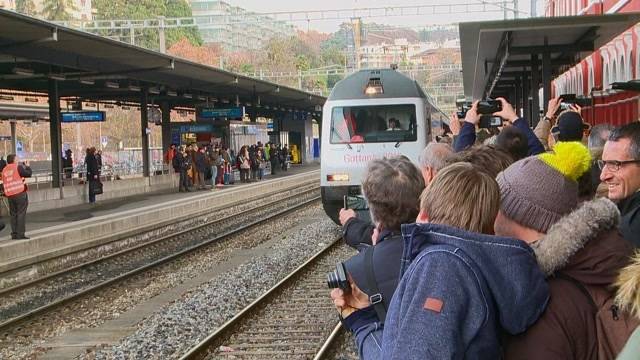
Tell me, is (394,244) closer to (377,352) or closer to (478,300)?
(377,352)

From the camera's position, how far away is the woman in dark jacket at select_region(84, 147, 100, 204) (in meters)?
22.7

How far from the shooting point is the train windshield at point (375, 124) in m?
15.2

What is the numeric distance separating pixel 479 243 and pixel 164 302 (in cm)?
879

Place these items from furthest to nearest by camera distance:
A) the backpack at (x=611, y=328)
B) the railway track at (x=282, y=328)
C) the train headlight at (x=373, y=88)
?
the train headlight at (x=373, y=88)
the railway track at (x=282, y=328)
the backpack at (x=611, y=328)

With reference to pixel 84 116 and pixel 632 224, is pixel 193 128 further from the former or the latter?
pixel 632 224

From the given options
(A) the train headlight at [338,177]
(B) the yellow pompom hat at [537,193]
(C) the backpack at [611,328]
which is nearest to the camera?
(C) the backpack at [611,328]

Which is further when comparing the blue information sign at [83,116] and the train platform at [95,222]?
the blue information sign at [83,116]

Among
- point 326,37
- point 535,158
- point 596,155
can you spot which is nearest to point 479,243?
point 535,158

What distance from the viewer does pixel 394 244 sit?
2.86 m

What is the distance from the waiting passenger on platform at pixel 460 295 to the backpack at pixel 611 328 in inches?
5.7

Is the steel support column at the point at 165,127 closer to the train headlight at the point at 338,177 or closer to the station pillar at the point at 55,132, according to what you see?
the station pillar at the point at 55,132

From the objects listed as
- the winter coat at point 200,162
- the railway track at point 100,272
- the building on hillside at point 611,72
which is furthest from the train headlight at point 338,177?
the winter coat at point 200,162

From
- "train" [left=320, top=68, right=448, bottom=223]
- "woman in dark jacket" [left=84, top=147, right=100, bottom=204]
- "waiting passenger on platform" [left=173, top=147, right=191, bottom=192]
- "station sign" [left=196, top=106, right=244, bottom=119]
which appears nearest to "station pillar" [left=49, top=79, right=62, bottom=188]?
"woman in dark jacket" [left=84, top=147, right=100, bottom=204]

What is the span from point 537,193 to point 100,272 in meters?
11.8
